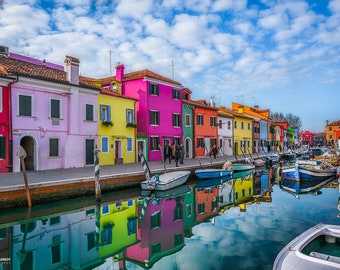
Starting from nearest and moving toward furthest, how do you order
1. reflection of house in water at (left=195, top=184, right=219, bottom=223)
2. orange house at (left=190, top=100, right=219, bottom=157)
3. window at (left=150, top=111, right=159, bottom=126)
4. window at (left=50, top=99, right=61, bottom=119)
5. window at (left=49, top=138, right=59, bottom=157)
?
reflection of house in water at (left=195, top=184, right=219, bottom=223)
window at (left=49, top=138, right=59, bottom=157)
window at (left=50, top=99, right=61, bottom=119)
window at (left=150, top=111, right=159, bottom=126)
orange house at (left=190, top=100, right=219, bottom=157)

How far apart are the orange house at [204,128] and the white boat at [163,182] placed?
15.4 meters

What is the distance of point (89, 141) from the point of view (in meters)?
21.7

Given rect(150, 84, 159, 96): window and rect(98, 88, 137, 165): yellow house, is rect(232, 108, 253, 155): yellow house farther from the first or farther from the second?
rect(98, 88, 137, 165): yellow house

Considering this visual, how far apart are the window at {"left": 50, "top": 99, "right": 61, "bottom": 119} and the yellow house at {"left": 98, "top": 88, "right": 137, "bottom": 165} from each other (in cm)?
364

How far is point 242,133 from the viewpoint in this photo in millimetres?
44656

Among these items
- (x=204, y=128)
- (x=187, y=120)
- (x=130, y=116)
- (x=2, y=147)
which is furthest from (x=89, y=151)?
(x=204, y=128)

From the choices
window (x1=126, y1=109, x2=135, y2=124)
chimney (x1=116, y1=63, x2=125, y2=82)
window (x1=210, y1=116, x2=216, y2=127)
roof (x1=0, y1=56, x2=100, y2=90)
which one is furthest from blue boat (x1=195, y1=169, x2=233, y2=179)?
window (x1=210, y1=116, x2=216, y2=127)

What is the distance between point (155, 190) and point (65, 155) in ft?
23.7

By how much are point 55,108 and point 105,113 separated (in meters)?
4.52

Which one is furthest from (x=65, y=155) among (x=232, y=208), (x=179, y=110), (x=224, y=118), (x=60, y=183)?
(x=224, y=118)

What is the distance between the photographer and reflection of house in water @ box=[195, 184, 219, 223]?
12.3 m

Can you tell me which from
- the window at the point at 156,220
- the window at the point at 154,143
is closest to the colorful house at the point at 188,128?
the window at the point at 154,143

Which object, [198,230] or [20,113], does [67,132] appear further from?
[198,230]

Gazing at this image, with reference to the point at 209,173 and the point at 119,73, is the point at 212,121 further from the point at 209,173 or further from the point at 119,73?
the point at 209,173
